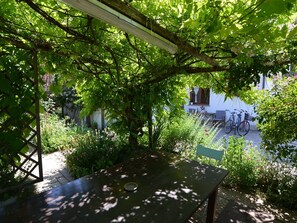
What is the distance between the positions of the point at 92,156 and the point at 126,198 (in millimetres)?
2277

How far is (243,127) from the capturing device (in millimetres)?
8930

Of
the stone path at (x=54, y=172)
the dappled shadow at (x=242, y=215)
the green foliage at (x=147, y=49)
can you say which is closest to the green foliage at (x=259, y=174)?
the dappled shadow at (x=242, y=215)

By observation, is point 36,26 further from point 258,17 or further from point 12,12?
point 258,17

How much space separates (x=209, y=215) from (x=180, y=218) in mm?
1173

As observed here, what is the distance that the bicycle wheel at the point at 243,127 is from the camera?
8859 mm

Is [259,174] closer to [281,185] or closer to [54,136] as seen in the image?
[281,185]

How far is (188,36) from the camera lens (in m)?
2.10

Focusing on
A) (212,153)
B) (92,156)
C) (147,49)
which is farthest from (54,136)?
(212,153)

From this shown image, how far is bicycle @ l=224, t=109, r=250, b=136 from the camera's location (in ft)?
29.2

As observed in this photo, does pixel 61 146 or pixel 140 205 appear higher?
pixel 140 205

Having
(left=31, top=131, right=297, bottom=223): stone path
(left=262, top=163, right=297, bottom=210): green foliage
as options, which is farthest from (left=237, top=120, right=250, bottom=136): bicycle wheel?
(left=31, top=131, right=297, bottom=223): stone path

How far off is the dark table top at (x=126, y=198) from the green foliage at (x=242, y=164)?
4.60 feet

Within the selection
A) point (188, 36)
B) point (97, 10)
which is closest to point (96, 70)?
point (188, 36)

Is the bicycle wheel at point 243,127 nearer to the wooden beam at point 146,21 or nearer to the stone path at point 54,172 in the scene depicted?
the stone path at point 54,172
